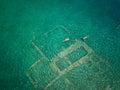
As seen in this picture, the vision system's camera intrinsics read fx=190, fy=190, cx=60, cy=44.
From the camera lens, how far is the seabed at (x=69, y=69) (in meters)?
3.98

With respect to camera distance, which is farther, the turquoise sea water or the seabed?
the turquoise sea water

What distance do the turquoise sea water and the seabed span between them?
159 millimetres

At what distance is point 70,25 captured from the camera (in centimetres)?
507

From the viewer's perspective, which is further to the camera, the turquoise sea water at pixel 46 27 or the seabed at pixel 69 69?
the turquoise sea water at pixel 46 27

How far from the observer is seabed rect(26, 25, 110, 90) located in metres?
3.98

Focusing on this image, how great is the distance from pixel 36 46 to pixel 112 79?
6.55 feet

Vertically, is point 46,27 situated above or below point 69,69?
above

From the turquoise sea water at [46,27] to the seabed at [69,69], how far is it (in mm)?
159

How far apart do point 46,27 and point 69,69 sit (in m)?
1.49

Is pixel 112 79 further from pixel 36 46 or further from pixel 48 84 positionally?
pixel 36 46

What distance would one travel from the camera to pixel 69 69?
4.23 m

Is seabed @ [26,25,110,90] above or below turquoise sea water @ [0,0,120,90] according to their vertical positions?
below

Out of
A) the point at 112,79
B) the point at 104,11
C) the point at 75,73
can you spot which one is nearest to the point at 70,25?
the point at 104,11

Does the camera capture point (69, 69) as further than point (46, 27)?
No
